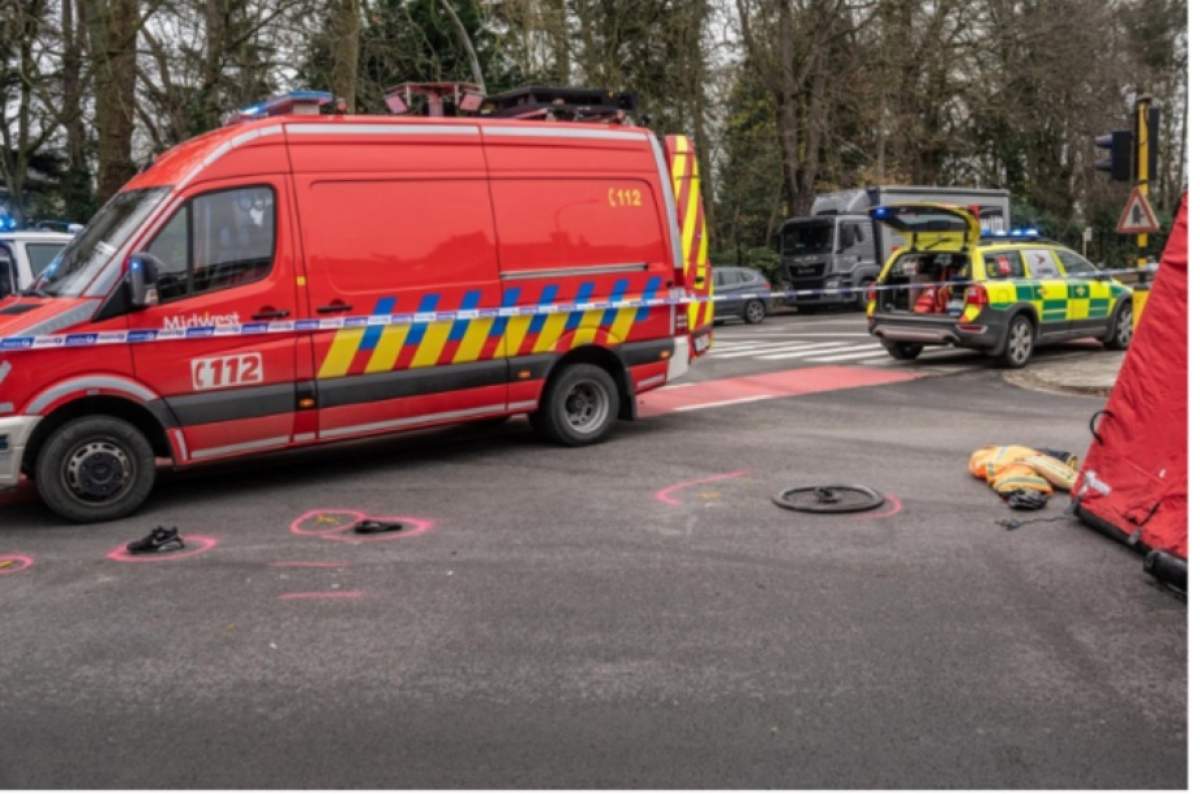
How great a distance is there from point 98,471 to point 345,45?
12374 millimetres

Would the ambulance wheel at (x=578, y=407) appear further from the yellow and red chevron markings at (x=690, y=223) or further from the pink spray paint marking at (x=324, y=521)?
the pink spray paint marking at (x=324, y=521)

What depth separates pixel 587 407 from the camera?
951 centimetres

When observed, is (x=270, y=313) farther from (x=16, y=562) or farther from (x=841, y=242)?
(x=841, y=242)

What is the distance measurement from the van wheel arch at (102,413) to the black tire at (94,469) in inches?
2.7

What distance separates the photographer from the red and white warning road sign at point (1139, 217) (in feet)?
39.2

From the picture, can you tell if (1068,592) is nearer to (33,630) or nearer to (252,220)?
(33,630)

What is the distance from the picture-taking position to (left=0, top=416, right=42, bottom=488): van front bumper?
665cm

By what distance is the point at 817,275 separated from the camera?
28422 millimetres

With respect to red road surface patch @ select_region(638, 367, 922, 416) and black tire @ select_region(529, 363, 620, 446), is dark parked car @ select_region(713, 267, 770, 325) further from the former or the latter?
black tire @ select_region(529, 363, 620, 446)

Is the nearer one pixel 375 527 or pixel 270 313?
pixel 375 527

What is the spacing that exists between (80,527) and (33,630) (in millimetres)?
2103

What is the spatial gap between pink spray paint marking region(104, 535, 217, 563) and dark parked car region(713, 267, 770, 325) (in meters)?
19.3

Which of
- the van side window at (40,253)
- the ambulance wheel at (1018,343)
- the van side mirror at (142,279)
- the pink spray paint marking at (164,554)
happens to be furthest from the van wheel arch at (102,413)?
the ambulance wheel at (1018,343)

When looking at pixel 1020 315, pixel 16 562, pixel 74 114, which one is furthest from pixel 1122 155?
pixel 74 114
